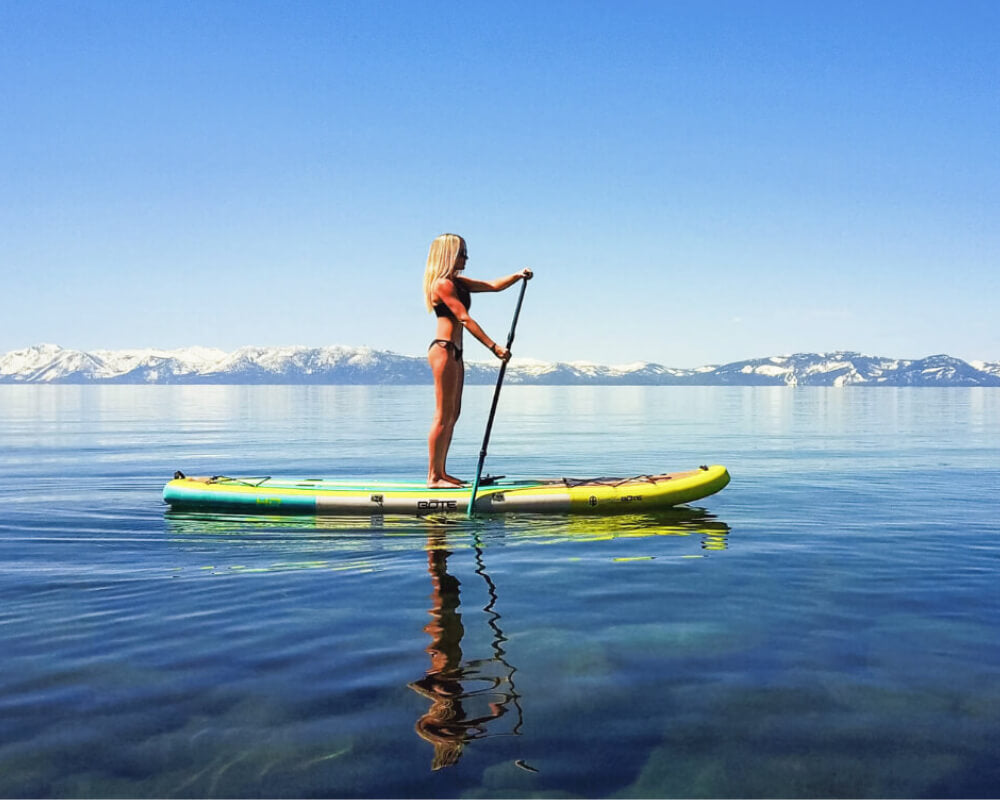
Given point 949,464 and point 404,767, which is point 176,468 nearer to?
point 404,767

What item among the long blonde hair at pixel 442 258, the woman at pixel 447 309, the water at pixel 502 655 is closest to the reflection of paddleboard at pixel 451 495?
the water at pixel 502 655

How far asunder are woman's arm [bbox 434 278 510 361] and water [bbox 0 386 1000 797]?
2.79 meters

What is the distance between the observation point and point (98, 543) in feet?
38.2

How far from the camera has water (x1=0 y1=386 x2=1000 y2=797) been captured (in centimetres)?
437

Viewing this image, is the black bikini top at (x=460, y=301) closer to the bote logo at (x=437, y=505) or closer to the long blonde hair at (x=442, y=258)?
the long blonde hair at (x=442, y=258)

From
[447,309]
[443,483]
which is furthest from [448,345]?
[443,483]

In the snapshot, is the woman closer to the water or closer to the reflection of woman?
the water

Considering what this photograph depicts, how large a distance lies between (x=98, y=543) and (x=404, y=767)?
8.98 metres

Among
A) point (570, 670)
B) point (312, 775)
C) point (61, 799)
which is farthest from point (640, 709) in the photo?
point (61, 799)

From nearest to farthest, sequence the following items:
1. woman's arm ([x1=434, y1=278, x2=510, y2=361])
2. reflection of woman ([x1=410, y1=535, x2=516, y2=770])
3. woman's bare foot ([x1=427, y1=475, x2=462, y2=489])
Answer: reflection of woman ([x1=410, y1=535, x2=516, y2=770]) < woman's arm ([x1=434, y1=278, x2=510, y2=361]) < woman's bare foot ([x1=427, y1=475, x2=462, y2=489])

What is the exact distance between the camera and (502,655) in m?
6.18

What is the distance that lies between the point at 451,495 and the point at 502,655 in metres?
7.11

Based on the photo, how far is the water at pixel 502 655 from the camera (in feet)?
14.3

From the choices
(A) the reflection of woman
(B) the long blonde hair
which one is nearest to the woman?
(B) the long blonde hair
